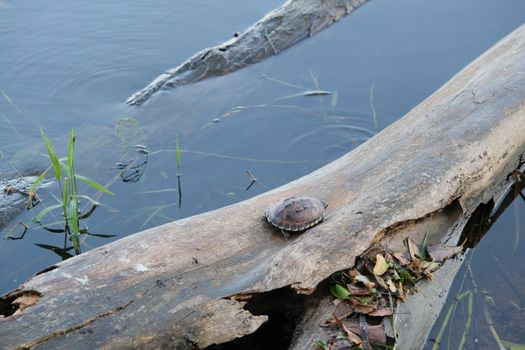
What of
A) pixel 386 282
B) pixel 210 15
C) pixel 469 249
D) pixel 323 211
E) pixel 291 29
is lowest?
pixel 469 249

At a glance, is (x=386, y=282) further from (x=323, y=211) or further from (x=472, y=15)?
(x=472, y=15)

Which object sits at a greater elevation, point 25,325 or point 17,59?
point 17,59

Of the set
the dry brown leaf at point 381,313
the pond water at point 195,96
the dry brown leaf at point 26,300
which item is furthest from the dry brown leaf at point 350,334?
the pond water at point 195,96

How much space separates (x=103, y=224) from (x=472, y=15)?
4.40 meters

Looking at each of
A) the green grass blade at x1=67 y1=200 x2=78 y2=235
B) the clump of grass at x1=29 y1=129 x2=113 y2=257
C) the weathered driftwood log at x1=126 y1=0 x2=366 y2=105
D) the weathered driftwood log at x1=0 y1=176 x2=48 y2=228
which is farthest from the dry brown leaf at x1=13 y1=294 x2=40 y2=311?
the weathered driftwood log at x1=126 y1=0 x2=366 y2=105

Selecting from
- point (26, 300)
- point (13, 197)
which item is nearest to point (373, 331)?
point (26, 300)

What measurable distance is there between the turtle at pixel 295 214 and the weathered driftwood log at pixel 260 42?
2.40m

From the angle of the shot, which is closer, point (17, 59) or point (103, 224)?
point (103, 224)

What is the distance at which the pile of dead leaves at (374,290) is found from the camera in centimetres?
279

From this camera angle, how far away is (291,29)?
5898 mm

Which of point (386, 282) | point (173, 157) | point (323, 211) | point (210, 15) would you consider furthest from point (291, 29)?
point (386, 282)

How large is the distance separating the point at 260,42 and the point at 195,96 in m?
0.91

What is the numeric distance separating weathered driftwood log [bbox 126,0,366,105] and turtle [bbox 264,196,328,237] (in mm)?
2396

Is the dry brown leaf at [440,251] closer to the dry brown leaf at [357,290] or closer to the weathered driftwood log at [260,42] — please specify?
the dry brown leaf at [357,290]
